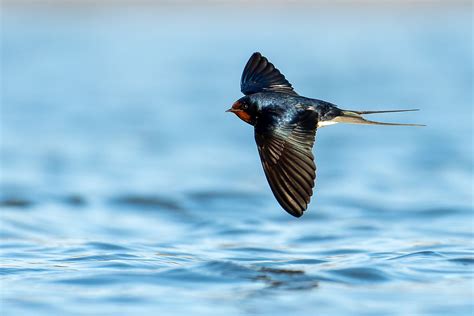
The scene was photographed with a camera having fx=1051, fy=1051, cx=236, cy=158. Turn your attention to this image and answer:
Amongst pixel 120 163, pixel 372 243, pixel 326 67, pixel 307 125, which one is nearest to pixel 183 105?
pixel 120 163

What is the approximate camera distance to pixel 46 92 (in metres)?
19.7

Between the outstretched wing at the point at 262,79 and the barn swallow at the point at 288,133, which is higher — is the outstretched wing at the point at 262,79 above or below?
above

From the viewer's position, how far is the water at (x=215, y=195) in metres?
5.75

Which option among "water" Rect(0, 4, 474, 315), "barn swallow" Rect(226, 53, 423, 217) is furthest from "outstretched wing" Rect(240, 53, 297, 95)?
"water" Rect(0, 4, 474, 315)

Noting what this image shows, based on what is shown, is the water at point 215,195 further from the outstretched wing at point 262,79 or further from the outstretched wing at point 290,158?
the outstretched wing at point 262,79

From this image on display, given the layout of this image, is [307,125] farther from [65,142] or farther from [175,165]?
[65,142]

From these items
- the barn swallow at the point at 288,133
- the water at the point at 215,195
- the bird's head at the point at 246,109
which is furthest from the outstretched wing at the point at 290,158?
the water at the point at 215,195

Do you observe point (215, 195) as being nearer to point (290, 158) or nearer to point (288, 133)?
point (288, 133)

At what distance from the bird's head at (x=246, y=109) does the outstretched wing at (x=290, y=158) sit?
4.7 inches

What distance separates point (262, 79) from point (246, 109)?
0.72 m

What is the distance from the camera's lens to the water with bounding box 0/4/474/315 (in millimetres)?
5750

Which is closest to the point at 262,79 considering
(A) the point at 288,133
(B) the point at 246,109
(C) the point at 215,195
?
(B) the point at 246,109

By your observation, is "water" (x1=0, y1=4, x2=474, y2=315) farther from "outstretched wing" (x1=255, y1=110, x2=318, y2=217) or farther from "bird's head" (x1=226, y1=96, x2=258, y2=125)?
"bird's head" (x1=226, y1=96, x2=258, y2=125)

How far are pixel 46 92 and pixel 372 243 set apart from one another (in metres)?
13.2
